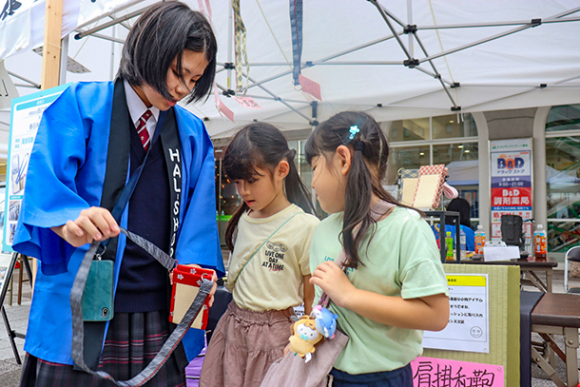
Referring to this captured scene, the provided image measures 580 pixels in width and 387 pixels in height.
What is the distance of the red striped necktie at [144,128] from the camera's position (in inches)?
45.2

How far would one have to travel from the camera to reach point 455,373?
169 cm

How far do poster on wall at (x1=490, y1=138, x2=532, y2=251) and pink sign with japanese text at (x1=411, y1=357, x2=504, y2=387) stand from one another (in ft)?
25.4

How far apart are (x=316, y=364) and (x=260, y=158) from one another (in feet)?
2.60

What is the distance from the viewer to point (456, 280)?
176 cm

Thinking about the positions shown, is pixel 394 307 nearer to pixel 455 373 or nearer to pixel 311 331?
pixel 311 331

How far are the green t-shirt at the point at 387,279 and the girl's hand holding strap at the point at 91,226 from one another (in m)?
0.57

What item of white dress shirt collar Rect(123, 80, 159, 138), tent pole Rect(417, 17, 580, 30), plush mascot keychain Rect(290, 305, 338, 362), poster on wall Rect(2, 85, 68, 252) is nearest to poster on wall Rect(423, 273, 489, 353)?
plush mascot keychain Rect(290, 305, 338, 362)

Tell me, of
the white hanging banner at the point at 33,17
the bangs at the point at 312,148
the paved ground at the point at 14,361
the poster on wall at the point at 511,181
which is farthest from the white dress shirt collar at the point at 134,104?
the poster on wall at the point at 511,181

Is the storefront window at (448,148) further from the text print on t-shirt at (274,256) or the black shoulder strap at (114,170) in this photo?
the black shoulder strap at (114,170)

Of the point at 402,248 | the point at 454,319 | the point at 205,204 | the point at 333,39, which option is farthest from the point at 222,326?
the point at 333,39

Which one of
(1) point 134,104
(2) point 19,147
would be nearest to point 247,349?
(1) point 134,104

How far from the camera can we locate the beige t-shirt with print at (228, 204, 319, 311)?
1.40 meters

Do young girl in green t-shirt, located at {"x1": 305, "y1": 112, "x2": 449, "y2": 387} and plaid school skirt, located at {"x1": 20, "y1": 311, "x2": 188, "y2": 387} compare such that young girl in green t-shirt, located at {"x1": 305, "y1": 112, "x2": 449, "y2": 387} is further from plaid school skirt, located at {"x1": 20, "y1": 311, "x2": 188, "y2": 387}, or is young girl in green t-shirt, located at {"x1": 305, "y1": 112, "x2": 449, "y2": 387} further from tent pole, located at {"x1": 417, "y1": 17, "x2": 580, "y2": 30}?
tent pole, located at {"x1": 417, "y1": 17, "x2": 580, "y2": 30}

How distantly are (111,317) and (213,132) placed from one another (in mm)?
5730
